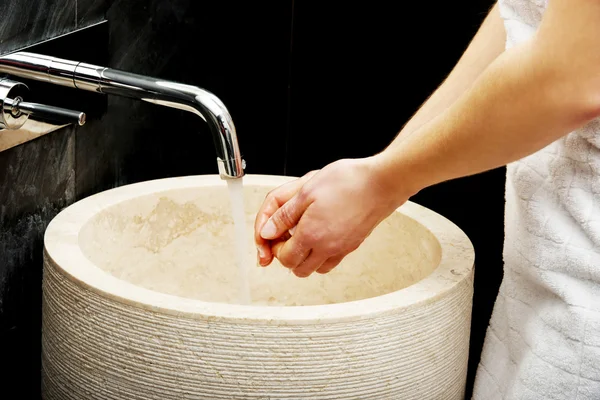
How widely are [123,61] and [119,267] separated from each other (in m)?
0.36

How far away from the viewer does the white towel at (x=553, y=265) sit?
2.79 feet

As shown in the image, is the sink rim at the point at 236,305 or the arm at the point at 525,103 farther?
the sink rim at the point at 236,305

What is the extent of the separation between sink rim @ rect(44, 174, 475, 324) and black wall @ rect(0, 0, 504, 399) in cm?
11

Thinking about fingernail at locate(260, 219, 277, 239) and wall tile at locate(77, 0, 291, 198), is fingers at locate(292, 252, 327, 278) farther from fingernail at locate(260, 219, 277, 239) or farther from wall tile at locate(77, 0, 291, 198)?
wall tile at locate(77, 0, 291, 198)

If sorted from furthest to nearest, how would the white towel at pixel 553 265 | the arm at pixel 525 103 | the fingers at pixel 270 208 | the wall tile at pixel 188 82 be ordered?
the wall tile at pixel 188 82 → the fingers at pixel 270 208 → the white towel at pixel 553 265 → the arm at pixel 525 103

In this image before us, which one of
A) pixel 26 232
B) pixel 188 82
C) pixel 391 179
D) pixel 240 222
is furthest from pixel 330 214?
pixel 188 82

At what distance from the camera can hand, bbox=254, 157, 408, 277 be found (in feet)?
3.09

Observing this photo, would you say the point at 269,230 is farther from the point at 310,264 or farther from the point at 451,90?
the point at 451,90

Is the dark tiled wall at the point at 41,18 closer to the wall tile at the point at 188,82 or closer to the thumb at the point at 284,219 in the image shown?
the wall tile at the point at 188,82

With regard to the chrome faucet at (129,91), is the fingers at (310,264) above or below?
below

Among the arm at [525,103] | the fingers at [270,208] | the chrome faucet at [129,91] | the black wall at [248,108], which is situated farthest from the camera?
the black wall at [248,108]

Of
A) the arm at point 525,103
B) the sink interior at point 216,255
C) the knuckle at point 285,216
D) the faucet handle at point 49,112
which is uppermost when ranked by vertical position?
the arm at point 525,103

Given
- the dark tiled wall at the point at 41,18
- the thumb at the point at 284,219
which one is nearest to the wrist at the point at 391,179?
the thumb at the point at 284,219

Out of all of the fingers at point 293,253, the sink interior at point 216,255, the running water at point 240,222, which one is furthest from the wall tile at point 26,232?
the fingers at point 293,253
